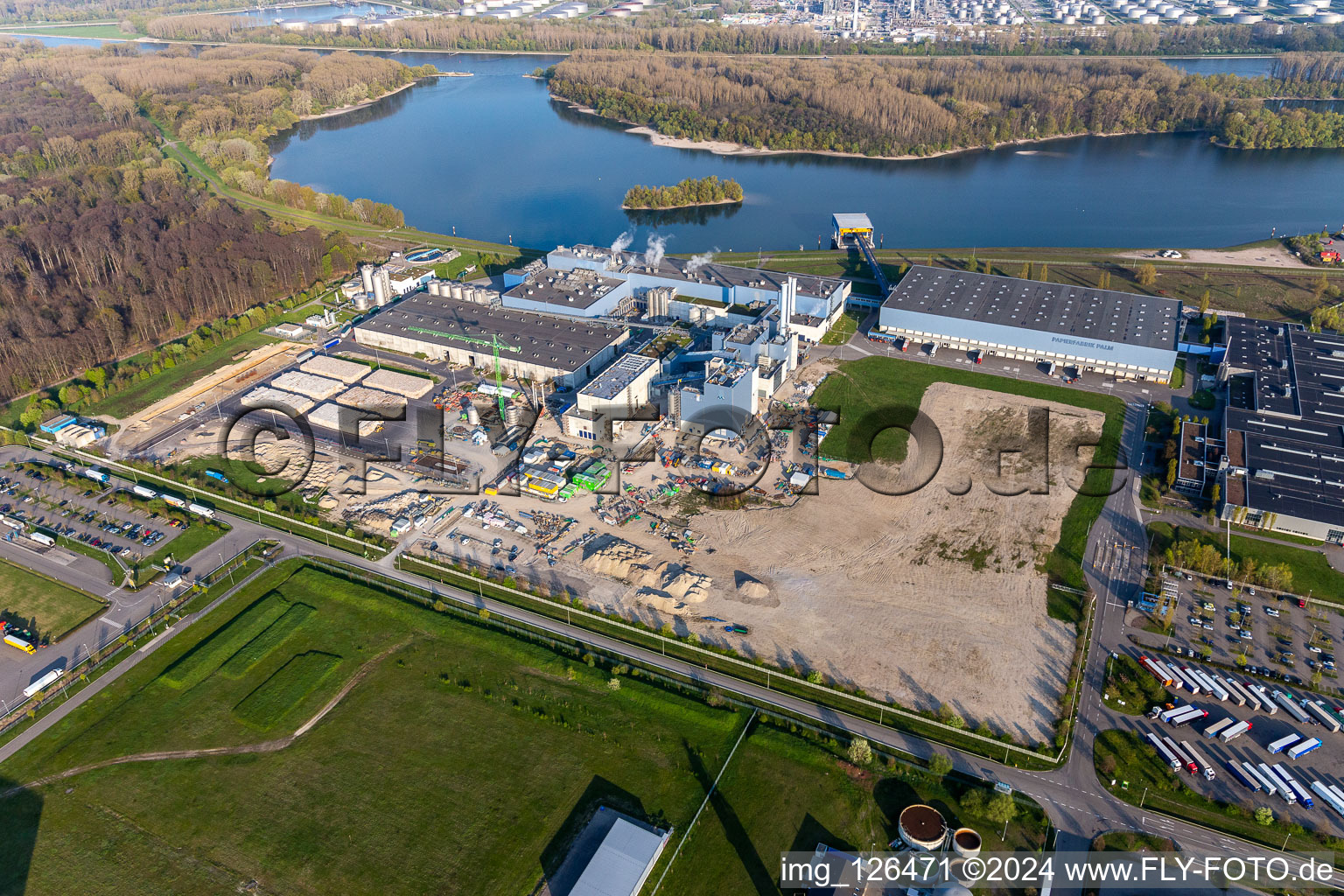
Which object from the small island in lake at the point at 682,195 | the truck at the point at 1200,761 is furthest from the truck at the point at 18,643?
the small island in lake at the point at 682,195

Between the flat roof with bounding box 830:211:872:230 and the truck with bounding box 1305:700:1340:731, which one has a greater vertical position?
the flat roof with bounding box 830:211:872:230

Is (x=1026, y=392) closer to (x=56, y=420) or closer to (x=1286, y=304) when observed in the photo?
(x=1286, y=304)

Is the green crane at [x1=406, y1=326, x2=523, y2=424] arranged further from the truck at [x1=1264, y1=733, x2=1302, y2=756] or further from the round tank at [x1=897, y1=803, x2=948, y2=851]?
the truck at [x1=1264, y1=733, x2=1302, y2=756]

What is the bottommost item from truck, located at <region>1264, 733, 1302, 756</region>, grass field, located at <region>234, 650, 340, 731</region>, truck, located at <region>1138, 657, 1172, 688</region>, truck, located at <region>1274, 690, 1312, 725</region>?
grass field, located at <region>234, 650, 340, 731</region>

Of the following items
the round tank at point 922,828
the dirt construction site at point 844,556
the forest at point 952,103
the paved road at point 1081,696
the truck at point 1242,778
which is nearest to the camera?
the round tank at point 922,828

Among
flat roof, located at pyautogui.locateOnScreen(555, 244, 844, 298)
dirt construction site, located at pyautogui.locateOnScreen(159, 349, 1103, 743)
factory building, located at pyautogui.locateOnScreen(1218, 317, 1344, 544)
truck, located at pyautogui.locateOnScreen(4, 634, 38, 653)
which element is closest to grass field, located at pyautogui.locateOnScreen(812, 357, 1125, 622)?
dirt construction site, located at pyautogui.locateOnScreen(159, 349, 1103, 743)

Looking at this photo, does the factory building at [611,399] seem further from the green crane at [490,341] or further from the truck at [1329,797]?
the truck at [1329,797]

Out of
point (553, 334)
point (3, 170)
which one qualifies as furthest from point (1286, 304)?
point (3, 170)
